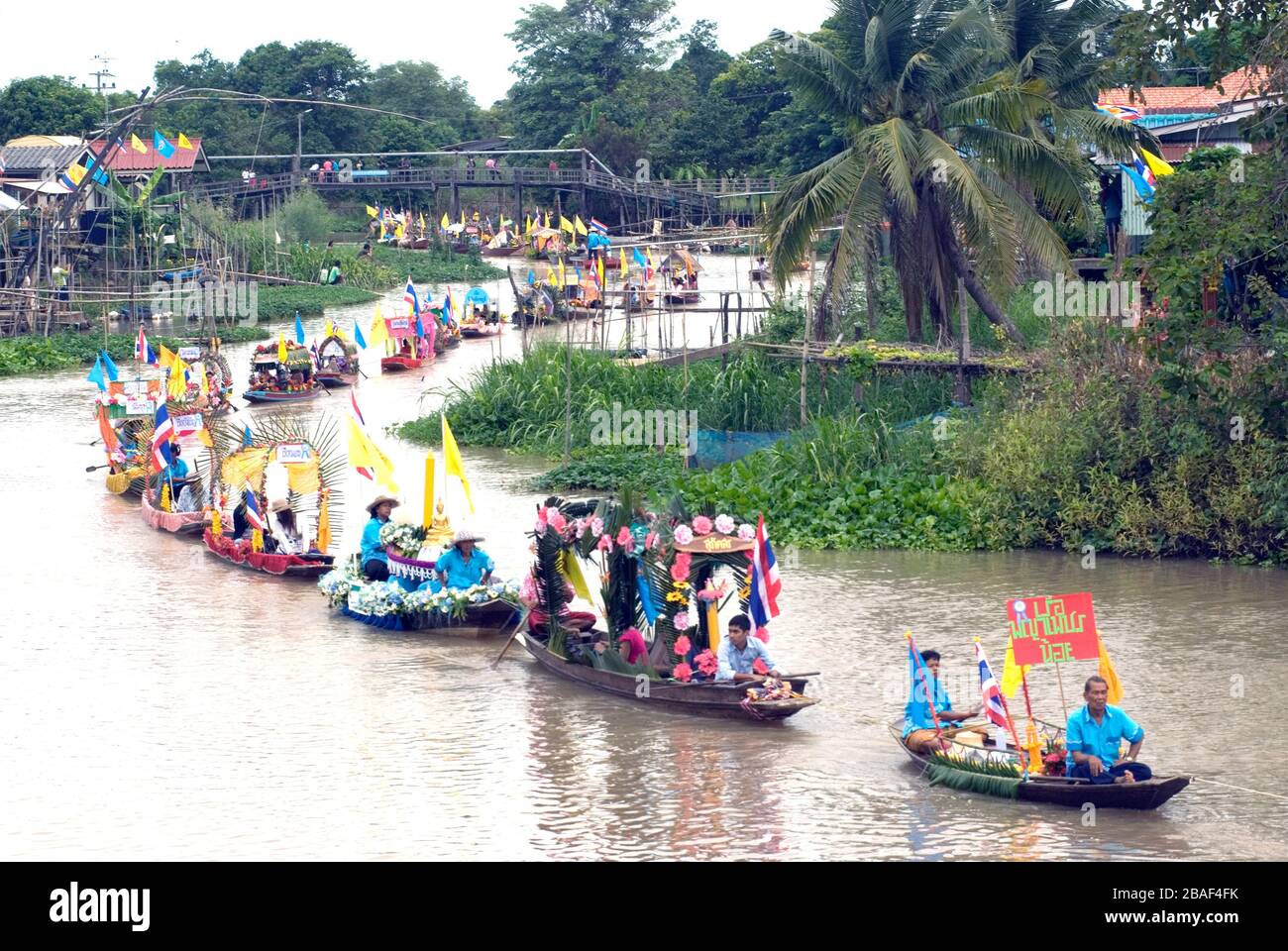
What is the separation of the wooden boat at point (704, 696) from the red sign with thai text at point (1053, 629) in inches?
92.3

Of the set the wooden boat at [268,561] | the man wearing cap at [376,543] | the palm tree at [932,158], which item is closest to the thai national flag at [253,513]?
the wooden boat at [268,561]

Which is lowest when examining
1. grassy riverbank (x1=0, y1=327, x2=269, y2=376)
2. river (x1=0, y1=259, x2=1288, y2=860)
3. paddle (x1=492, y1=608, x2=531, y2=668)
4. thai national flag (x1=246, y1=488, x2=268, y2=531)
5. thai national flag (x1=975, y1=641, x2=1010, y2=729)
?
river (x1=0, y1=259, x2=1288, y2=860)

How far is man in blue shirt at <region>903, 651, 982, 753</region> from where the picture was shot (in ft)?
37.1

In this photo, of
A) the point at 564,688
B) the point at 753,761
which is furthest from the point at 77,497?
the point at 753,761

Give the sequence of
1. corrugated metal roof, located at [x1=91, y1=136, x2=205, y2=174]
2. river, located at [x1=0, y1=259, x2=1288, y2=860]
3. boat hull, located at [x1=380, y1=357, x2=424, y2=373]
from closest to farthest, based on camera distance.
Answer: river, located at [x1=0, y1=259, x2=1288, y2=860]
boat hull, located at [x1=380, y1=357, x2=424, y2=373]
corrugated metal roof, located at [x1=91, y1=136, x2=205, y2=174]

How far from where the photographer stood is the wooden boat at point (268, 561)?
18531mm

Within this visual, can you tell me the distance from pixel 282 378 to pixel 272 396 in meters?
0.56

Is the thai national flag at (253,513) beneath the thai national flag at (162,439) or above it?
beneath

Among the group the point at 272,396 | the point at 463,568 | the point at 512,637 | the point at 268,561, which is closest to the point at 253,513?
the point at 268,561

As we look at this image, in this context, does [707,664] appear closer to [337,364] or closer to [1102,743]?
[1102,743]

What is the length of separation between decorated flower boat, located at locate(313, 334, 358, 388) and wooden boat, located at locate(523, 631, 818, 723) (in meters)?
20.2

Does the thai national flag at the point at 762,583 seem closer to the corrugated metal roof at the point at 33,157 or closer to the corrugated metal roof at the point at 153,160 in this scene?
the corrugated metal roof at the point at 33,157

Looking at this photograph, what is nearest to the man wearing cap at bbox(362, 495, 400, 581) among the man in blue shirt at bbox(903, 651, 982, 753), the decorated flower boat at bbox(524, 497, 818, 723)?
the decorated flower boat at bbox(524, 497, 818, 723)

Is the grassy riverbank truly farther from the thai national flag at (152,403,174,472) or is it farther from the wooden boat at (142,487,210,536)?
the wooden boat at (142,487,210,536)
